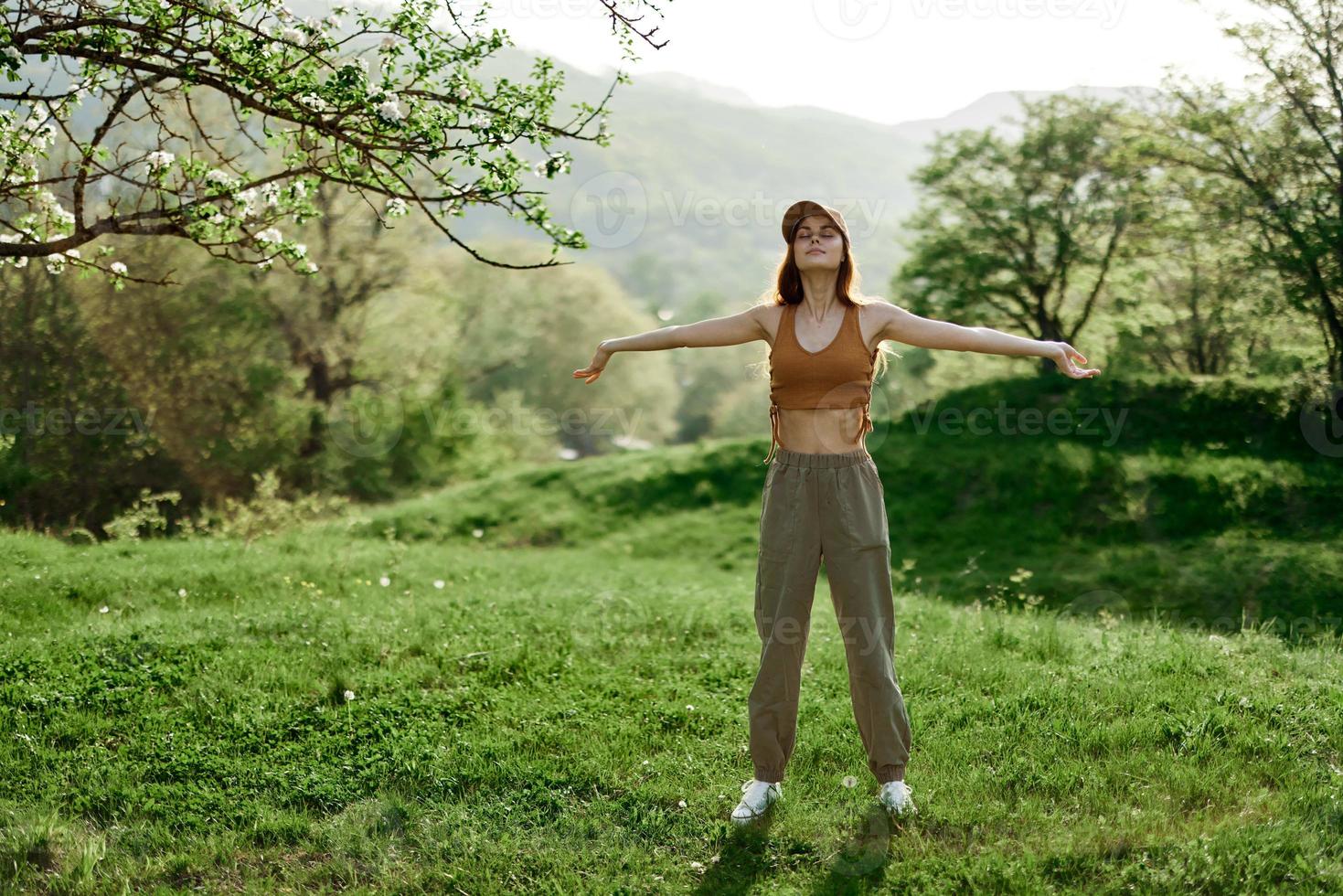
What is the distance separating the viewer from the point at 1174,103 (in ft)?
59.6

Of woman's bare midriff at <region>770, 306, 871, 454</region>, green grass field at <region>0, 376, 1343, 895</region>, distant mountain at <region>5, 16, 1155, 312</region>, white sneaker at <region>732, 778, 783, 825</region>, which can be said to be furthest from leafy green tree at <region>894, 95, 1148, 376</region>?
distant mountain at <region>5, 16, 1155, 312</region>

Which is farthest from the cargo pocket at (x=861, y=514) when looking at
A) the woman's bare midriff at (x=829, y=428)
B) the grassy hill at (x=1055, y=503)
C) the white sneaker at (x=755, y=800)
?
the grassy hill at (x=1055, y=503)

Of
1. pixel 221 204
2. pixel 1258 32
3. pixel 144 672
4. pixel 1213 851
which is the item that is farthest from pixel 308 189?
pixel 1258 32

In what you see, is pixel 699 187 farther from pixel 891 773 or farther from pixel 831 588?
pixel 891 773

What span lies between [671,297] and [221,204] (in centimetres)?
11291

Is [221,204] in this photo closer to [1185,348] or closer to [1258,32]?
[1258,32]

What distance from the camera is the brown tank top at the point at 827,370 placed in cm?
461

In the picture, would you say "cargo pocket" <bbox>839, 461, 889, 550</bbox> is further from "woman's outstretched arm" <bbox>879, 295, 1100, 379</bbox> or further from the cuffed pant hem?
the cuffed pant hem

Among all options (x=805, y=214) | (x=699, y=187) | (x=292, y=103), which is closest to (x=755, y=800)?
(x=805, y=214)

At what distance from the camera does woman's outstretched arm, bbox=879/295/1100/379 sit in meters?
4.52

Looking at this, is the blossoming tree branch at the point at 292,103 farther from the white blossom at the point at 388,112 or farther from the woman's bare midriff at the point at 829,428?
the woman's bare midriff at the point at 829,428

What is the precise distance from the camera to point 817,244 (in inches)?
183

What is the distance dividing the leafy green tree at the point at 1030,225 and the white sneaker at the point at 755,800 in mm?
19453

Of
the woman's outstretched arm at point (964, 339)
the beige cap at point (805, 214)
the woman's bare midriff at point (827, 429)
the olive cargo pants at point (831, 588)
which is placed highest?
the beige cap at point (805, 214)
